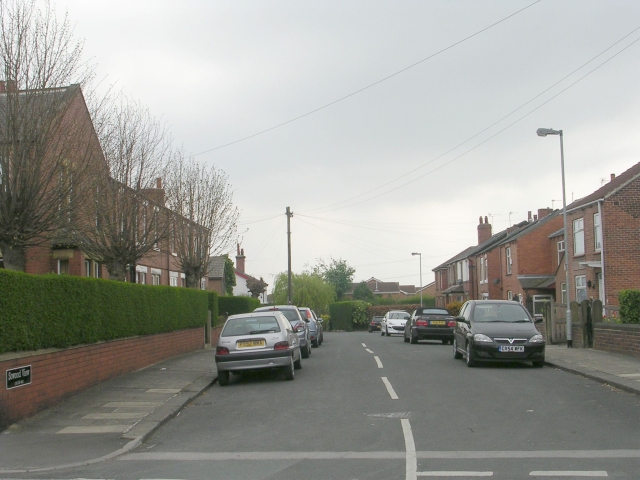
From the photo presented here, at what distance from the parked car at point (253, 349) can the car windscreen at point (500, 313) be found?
17.1 feet

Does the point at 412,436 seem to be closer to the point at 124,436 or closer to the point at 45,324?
the point at 124,436

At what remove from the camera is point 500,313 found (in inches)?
689

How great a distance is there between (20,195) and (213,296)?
16305 mm

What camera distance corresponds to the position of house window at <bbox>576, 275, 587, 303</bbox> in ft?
106

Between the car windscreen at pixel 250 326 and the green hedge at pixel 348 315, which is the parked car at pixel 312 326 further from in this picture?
the green hedge at pixel 348 315

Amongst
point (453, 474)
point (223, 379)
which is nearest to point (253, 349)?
point (223, 379)

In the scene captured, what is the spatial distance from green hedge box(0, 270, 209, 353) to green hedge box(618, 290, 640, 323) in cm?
1236

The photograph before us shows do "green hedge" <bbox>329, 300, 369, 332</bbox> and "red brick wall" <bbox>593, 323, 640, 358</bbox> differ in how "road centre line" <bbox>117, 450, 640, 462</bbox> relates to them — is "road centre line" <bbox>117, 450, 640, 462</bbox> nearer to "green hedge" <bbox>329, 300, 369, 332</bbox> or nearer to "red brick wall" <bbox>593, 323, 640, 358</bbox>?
"red brick wall" <bbox>593, 323, 640, 358</bbox>

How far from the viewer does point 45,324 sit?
11359mm

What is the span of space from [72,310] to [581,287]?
26.5 metres

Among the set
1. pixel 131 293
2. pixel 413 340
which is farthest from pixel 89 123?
pixel 413 340

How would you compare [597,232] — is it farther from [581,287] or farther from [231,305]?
[231,305]

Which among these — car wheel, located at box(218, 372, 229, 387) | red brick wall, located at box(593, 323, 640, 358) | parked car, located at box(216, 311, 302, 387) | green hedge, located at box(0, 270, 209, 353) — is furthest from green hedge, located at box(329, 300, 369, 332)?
car wheel, located at box(218, 372, 229, 387)

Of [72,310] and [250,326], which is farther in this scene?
[250,326]
